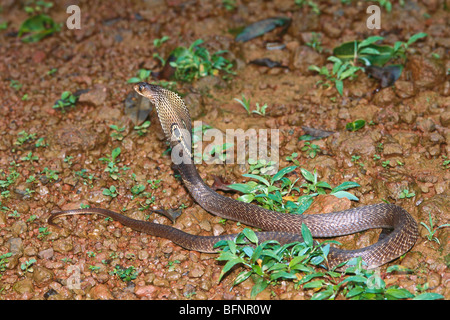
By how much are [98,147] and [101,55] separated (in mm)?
2288

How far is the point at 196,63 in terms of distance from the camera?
309 inches

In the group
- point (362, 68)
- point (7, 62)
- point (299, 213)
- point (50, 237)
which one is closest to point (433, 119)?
point (362, 68)

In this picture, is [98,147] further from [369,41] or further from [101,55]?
[369,41]

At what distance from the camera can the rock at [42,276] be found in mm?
5449

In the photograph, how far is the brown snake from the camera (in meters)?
5.34

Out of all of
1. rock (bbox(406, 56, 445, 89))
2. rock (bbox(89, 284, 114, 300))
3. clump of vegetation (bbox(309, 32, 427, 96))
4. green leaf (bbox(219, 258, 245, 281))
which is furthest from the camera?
clump of vegetation (bbox(309, 32, 427, 96))

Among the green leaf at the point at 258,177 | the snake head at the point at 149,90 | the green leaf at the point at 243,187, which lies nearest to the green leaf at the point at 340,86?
the green leaf at the point at 258,177

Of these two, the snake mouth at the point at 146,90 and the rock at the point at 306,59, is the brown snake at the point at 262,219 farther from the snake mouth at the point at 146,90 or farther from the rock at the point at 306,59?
the rock at the point at 306,59

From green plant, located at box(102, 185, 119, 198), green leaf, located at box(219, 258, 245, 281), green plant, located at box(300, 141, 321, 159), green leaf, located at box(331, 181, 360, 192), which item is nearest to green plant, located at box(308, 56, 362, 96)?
green plant, located at box(300, 141, 321, 159)

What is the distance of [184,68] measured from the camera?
789 centimetres

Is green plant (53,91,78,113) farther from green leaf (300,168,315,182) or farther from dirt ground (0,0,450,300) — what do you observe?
green leaf (300,168,315,182)

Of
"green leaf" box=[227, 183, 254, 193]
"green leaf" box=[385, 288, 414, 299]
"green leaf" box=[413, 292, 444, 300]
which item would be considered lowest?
"green leaf" box=[413, 292, 444, 300]

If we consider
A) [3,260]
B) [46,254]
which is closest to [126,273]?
[46,254]

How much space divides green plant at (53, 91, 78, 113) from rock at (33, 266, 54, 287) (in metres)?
3.08
